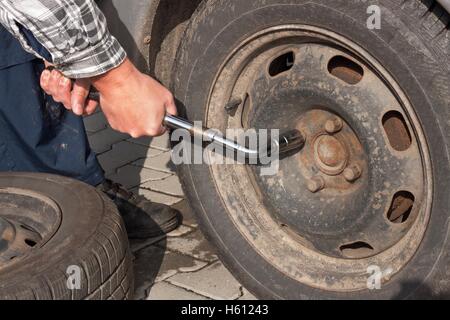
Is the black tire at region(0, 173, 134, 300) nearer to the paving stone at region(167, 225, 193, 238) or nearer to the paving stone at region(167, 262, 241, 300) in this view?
the paving stone at region(167, 262, 241, 300)

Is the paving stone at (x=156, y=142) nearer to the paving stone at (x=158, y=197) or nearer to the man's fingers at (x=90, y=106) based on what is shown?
the paving stone at (x=158, y=197)

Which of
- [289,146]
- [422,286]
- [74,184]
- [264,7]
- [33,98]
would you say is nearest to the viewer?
[422,286]

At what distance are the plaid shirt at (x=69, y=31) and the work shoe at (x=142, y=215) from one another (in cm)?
105

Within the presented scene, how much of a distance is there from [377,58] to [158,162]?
2.04 meters

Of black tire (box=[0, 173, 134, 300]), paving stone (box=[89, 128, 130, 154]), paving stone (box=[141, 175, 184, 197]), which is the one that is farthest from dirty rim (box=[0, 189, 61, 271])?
paving stone (box=[89, 128, 130, 154])

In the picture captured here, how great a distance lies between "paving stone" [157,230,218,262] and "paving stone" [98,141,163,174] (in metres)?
0.85

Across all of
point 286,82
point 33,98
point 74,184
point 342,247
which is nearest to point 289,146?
point 286,82

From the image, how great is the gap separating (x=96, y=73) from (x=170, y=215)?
1176 millimetres

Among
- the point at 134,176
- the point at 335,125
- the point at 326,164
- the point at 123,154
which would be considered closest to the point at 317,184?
the point at 326,164

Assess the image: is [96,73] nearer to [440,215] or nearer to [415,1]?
[415,1]

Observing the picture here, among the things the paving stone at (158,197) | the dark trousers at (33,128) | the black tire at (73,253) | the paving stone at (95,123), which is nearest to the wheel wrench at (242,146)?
the black tire at (73,253)

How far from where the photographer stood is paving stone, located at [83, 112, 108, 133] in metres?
4.07

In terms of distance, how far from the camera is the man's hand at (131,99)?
6.30 ft

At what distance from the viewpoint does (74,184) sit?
2389 millimetres
